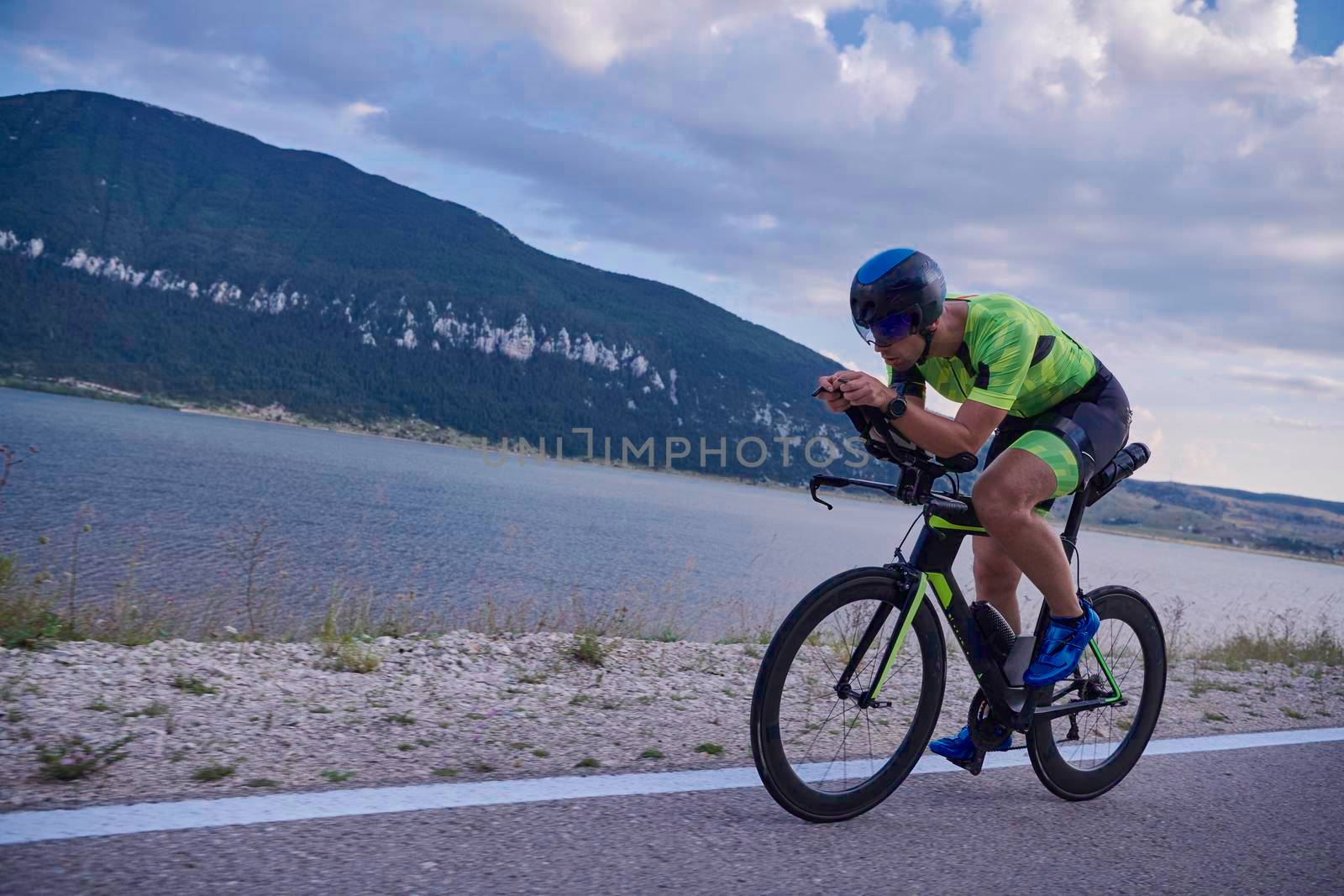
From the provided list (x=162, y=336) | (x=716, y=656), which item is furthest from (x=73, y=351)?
(x=716, y=656)

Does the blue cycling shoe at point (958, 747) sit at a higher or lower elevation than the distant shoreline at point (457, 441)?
higher

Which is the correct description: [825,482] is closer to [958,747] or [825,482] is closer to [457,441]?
[958,747]

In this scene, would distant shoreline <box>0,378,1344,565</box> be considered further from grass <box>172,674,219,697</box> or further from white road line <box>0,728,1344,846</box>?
white road line <box>0,728,1344,846</box>

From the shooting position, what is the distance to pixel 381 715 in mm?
3686

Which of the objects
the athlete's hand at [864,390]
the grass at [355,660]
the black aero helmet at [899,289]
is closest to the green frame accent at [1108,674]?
the black aero helmet at [899,289]

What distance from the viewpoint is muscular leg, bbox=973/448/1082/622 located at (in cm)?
296

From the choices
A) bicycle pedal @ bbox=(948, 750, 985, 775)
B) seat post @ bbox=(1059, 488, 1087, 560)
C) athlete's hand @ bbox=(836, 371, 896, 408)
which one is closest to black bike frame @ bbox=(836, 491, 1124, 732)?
bicycle pedal @ bbox=(948, 750, 985, 775)

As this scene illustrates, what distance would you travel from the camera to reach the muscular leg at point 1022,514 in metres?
2.96

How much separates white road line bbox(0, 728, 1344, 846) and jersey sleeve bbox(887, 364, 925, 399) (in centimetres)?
131

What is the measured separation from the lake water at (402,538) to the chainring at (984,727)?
160cm

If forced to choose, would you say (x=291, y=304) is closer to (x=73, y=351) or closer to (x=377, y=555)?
(x=73, y=351)

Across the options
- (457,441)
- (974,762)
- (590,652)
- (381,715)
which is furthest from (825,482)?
(457,441)

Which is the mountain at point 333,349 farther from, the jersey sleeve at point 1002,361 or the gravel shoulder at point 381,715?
the jersey sleeve at point 1002,361

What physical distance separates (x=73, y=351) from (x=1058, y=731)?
16409 cm
